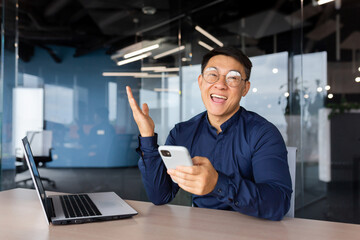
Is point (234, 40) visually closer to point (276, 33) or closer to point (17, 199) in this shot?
point (276, 33)

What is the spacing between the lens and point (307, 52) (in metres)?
3.73

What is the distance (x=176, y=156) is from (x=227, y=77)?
0.76m

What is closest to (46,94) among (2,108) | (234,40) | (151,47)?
(2,108)

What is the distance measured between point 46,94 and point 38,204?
351 centimetres

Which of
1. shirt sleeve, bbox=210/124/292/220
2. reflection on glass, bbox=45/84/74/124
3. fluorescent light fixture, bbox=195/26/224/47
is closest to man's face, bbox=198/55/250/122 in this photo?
shirt sleeve, bbox=210/124/292/220

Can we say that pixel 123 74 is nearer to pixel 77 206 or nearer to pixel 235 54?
pixel 235 54

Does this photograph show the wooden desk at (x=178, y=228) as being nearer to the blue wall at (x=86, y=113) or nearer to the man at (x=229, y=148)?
the man at (x=229, y=148)

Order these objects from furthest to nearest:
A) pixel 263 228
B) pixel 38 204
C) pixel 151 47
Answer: pixel 151 47
pixel 38 204
pixel 263 228

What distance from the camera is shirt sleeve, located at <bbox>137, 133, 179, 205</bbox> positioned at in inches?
55.7

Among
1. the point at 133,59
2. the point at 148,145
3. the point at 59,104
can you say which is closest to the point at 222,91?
the point at 148,145

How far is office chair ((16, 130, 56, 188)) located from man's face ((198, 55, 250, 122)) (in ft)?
11.9

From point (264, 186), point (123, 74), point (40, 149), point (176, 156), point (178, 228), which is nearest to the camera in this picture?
point (176, 156)

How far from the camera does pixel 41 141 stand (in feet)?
15.3

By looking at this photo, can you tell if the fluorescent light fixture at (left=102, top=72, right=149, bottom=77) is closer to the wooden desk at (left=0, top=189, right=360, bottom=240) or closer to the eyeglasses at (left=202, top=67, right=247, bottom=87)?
the eyeglasses at (left=202, top=67, right=247, bottom=87)
